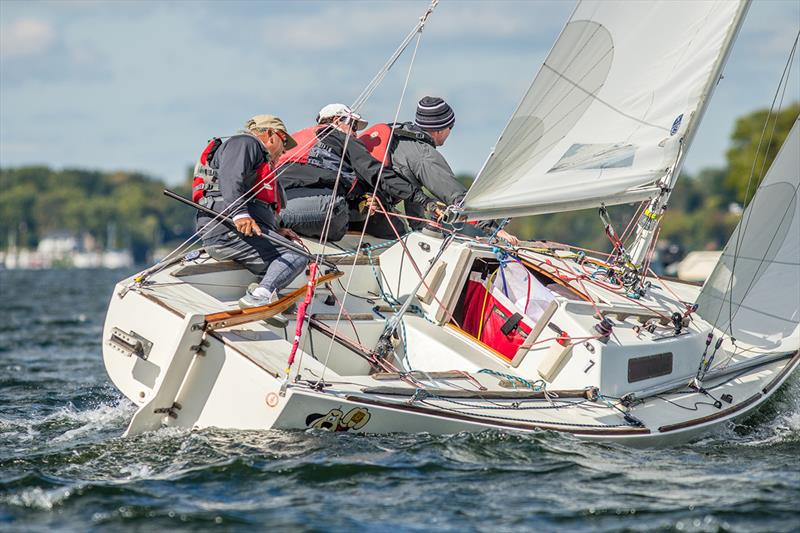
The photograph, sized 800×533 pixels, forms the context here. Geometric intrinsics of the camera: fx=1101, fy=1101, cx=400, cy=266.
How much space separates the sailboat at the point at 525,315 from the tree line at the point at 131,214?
86911 mm

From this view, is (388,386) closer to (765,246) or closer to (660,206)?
(660,206)

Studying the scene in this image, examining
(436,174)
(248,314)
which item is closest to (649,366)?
(436,174)

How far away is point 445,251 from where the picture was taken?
25.0 ft

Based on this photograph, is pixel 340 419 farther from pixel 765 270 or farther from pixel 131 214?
pixel 131 214

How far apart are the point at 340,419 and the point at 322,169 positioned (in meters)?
2.57

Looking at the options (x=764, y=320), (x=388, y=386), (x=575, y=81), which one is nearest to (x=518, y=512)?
(x=388, y=386)

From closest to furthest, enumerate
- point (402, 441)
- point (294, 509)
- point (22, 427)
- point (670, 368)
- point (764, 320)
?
point (294, 509) < point (402, 441) < point (22, 427) < point (670, 368) < point (764, 320)

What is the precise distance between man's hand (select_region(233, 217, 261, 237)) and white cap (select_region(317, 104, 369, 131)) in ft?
4.83

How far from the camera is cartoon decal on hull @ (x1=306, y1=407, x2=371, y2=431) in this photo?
227 inches

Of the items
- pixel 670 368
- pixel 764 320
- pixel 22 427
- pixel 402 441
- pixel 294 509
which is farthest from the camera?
pixel 764 320

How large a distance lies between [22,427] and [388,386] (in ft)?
7.92

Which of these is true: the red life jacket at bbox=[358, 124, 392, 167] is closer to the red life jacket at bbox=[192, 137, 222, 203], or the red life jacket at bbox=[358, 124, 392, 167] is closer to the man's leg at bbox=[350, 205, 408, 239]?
the man's leg at bbox=[350, 205, 408, 239]

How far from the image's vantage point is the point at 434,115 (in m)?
8.26

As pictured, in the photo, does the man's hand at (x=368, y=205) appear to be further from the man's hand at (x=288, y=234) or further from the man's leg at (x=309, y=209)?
the man's hand at (x=288, y=234)
